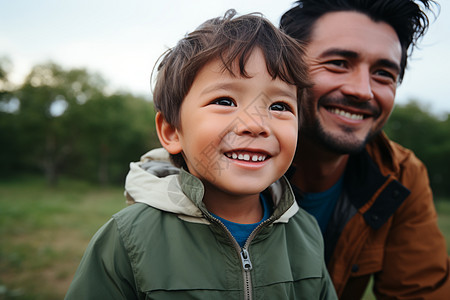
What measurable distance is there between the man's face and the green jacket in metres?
0.90

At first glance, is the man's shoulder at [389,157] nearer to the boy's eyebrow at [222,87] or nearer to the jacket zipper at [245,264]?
the jacket zipper at [245,264]

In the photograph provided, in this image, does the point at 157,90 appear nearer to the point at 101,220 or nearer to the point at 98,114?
the point at 101,220

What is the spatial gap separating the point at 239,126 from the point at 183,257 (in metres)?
0.64

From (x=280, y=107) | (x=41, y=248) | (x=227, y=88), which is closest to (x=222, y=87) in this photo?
(x=227, y=88)

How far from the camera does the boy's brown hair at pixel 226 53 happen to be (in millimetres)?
1443

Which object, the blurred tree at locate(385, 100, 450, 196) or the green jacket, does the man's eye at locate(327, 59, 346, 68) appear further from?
the blurred tree at locate(385, 100, 450, 196)

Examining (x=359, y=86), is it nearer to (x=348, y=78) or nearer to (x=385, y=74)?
(x=348, y=78)

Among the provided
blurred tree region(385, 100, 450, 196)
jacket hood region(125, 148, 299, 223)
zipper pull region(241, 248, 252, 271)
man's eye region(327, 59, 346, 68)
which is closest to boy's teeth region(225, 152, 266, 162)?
jacket hood region(125, 148, 299, 223)

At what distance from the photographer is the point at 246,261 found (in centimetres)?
149

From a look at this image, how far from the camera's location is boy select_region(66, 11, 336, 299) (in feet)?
4.61


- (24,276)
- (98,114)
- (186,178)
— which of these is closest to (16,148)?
(98,114)

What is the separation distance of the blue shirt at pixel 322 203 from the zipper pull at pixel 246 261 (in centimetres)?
122

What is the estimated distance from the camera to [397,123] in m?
19.2

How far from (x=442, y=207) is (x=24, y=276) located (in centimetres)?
1962
